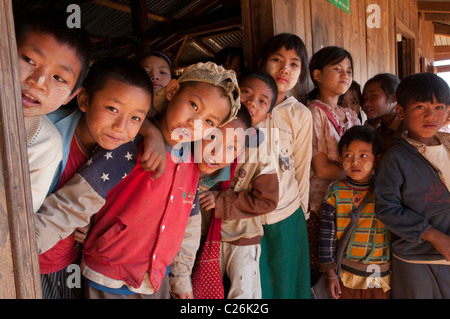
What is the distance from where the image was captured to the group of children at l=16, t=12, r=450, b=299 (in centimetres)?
133

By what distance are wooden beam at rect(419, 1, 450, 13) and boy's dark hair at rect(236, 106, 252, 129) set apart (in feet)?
20.6

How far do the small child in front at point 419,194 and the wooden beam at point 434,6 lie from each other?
17.9 feet

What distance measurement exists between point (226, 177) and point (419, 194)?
1.14 metres

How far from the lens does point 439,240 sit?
1982 mm

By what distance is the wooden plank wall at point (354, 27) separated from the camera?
2.74m

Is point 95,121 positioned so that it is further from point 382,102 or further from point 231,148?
point 382,102

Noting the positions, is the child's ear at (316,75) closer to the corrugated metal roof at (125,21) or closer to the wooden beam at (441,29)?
the corrugated metal roof at (125,21)

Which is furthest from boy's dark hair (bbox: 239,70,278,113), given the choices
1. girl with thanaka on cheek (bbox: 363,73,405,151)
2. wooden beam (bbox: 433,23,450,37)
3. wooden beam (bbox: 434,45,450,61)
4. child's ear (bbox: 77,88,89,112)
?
wooden beam (bbox: 434,45,450,61)

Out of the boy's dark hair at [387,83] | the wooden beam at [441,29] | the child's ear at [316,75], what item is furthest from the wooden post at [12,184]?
the wooden beam at [441,29]

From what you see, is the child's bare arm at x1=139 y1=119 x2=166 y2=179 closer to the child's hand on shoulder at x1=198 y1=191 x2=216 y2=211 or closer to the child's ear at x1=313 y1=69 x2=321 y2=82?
the child's hand on shoulder at x1=198 y1=191 x2=216 y2=211

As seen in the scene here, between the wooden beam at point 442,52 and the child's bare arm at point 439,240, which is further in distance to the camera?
the wooden beam at point 442,52

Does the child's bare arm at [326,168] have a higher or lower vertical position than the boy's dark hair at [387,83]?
lower
